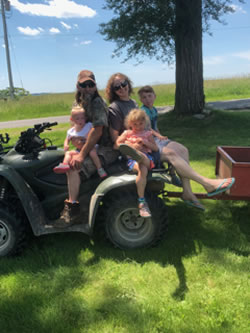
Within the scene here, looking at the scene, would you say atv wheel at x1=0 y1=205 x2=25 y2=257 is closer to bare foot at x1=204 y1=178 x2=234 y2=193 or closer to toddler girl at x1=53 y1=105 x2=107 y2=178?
toddler girl at x1=53 y1=105 x2=107 y2=178

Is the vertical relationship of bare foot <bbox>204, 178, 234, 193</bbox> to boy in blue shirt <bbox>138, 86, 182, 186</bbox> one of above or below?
below

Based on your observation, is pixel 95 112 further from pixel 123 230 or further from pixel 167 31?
pixel 167 31

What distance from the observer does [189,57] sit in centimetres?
897

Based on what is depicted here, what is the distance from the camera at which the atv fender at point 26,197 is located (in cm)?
277

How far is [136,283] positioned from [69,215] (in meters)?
0.93

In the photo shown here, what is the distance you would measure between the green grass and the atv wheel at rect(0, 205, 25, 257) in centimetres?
12

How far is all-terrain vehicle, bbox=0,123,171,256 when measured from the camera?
2.78 m

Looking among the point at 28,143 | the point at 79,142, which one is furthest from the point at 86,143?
the point at 28,143

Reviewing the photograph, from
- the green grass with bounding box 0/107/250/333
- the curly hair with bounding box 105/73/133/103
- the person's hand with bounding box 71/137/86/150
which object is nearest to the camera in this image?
the green grass with bounding box 0/107/250/333

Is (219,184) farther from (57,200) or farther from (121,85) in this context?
(57,200)

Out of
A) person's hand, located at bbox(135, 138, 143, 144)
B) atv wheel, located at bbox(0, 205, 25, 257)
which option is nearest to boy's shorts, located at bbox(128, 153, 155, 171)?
person's hand, located at bbox(135, 138, 143, 144)

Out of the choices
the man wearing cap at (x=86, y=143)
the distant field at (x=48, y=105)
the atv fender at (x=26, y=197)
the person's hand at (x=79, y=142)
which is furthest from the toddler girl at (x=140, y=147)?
the distant field at (x=48, y=105)

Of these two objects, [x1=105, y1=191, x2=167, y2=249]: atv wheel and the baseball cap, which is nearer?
[x1=105, y1=191, x2=167, y2=249]: atv wheel

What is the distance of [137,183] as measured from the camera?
107 inches
